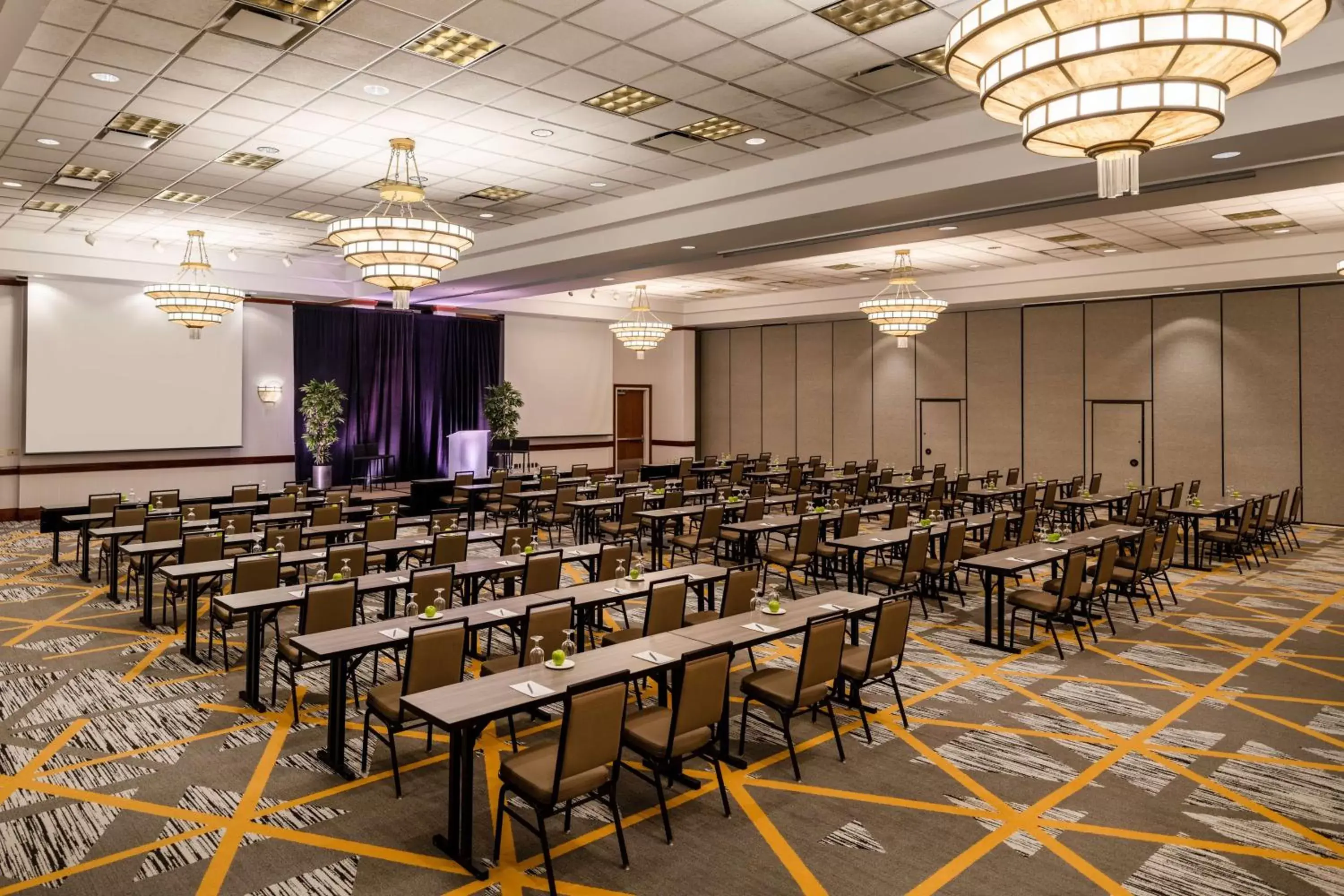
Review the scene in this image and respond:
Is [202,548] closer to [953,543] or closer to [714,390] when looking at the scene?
[953,543]

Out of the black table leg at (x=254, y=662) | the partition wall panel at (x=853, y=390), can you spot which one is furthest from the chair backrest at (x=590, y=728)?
the partition wall panel at (x=853, y=390)

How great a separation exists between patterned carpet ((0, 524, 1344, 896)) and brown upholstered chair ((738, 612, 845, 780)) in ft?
0.82

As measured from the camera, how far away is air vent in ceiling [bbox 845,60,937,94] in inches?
287

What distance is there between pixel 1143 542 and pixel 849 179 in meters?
5.09

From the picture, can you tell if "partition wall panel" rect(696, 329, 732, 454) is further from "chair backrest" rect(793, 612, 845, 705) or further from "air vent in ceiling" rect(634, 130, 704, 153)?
"chair backrest" rect(793, 612, 845, 705)

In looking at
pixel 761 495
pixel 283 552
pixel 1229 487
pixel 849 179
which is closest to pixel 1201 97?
pixel 849 179

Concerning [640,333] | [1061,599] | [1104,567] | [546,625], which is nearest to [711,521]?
[1061,599]

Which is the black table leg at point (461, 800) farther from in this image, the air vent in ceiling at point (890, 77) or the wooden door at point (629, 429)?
the wooden door at point (629, 429)

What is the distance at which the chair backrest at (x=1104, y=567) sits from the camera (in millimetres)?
8414

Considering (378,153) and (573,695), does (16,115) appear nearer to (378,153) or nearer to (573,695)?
(378,153)

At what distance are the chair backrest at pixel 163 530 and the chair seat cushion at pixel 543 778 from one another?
6841 millimetres

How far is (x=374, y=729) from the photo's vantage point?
5949mm

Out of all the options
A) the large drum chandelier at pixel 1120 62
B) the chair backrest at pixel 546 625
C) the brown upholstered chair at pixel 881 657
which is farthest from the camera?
the brown upholstered chair at pixel 881 657

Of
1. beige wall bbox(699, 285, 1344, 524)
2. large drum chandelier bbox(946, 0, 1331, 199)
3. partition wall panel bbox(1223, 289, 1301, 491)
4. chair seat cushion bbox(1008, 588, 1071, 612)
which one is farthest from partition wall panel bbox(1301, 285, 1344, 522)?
large drum chandelier bbox(946, 0, 1331, 199)
